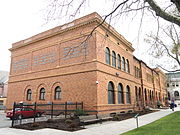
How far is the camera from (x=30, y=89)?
22.7 metres

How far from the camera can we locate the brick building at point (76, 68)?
54.7 feet

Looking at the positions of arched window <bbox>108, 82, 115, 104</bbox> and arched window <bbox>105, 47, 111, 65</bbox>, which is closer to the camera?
arched window <bbox>108, 82, 115, 104</bbox>

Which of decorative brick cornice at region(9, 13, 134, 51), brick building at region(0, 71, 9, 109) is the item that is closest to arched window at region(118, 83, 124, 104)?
decorative brick cornice at region(9, 13, 134, 51)

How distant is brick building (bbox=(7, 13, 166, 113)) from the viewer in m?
16.7

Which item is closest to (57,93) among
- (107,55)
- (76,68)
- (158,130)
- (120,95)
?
(76,68)

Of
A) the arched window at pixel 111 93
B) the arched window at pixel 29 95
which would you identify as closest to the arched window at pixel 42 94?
the arched window at pixel 29 95

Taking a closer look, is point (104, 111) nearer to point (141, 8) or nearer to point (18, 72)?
point (141, 8)

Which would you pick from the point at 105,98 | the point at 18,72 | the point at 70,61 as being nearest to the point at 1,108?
the point at 18,72

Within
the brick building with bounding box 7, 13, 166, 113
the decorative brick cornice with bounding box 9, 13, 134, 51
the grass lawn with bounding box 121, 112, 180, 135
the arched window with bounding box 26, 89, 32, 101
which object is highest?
the decorative brick cornice with bounding box 9, 13, 134, 51

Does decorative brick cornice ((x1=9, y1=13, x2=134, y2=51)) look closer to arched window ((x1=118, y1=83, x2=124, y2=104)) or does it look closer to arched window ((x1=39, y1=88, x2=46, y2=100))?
arched window ((x1=118, y1=83, x2=124, y2=104))

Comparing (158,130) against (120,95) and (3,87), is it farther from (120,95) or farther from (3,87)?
(3,87)

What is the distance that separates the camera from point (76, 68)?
17.9 meters

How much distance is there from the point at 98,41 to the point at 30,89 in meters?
12.5

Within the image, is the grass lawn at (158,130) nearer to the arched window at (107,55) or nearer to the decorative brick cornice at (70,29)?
the decorative brick cornice at (70,29)
